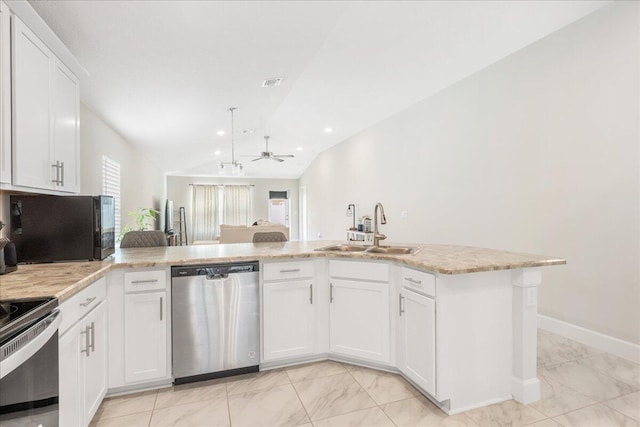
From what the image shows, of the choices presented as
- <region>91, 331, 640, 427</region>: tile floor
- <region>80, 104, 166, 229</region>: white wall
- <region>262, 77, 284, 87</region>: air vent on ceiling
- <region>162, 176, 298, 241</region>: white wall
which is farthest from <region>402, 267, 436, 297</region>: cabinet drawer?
<region>162, 176, 298, 241</region>: white wall

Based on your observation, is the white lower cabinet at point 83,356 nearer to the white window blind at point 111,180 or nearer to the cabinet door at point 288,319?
the cabinet door at point 288,319

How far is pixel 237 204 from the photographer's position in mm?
11414

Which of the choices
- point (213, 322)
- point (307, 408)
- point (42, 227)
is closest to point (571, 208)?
point (307, 408)

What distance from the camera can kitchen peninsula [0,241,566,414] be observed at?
1.90 meters

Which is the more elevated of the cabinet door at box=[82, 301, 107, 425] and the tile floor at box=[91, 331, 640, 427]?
the cabinet door at box=[82, 301, 107, 425]

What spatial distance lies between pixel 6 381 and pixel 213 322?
51.8 inches

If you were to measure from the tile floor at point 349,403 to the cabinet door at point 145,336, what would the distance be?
0.16 m

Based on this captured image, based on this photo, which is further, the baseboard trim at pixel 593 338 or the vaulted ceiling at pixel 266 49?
the baseboard trim at pixel 593 338

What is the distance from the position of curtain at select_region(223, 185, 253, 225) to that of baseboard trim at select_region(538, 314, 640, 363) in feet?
31.6

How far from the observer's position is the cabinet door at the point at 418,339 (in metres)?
1.93

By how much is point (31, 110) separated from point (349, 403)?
7.98 feet

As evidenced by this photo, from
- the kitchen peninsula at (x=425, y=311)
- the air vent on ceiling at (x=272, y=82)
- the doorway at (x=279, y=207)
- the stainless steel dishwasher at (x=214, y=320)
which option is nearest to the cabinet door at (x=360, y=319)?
the kitchen peninsula at (x=425, y=311)

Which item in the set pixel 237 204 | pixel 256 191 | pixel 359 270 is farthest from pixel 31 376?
pixel 256 191

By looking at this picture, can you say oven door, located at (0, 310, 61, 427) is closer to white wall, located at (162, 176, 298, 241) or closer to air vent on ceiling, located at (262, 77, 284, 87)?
air vent on ceiling, located at (262, 77, 284, 87)
